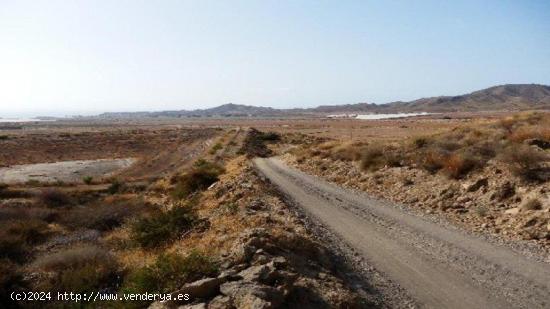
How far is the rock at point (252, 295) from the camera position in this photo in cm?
778

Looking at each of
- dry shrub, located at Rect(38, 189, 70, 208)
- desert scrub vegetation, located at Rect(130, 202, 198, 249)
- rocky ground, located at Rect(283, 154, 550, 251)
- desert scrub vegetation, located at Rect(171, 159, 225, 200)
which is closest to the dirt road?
rocky ground, located at Rect(283, 154, 550, 251)

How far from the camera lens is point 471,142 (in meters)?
26.0

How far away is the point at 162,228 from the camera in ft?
52.3

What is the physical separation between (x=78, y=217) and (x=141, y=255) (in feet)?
36.1

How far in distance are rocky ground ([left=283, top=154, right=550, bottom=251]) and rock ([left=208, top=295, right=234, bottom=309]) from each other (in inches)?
361

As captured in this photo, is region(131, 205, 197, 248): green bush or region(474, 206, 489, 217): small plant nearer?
region(131, 205, 197, 248): green bush

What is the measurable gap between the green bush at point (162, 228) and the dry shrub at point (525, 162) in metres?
11.9

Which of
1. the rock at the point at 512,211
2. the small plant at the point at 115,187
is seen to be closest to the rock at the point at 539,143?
the rock at the point at 512,211

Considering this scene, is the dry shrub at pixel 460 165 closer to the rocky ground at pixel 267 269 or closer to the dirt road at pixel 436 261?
the dirt road at pixel 436 261

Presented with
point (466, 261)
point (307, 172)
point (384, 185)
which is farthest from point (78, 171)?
point (466, 261)

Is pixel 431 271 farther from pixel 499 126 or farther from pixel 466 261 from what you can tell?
pixel 499 126

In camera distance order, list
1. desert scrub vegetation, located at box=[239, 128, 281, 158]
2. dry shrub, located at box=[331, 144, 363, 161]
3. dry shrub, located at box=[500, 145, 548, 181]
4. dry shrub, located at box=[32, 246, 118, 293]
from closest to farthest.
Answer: dry shrub, located at box=[32, 246, 118, 293]
dry shrub, located at box=[500, 145, 548, 181]
dry shrub, located at box=[331, 144, 363, 161]
desert scrub vegetation, located at box=[239, 128, 281, 158]

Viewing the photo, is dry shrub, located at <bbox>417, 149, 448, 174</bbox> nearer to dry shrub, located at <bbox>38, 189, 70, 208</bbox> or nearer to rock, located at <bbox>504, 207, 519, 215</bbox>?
rock, located at <bbox>504, 207, 519, 215</bbox>

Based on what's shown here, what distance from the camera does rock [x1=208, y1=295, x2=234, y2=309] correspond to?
796 cm
